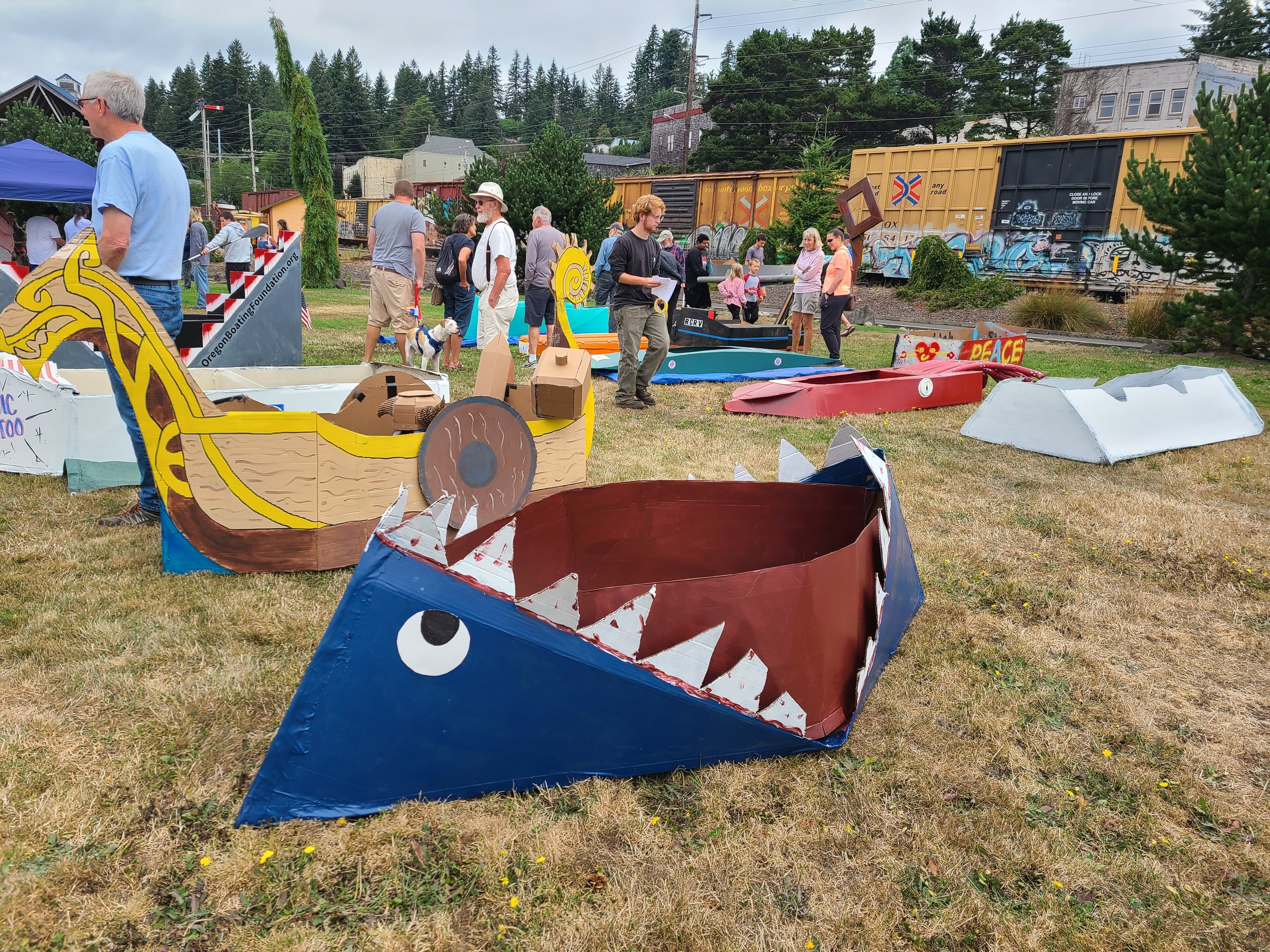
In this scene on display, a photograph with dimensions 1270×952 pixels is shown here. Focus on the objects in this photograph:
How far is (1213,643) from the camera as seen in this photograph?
3166 millimetres

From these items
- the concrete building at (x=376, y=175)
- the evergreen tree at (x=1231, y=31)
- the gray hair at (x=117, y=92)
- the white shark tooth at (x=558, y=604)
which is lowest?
the white shark tooth at (x=558, y=604)

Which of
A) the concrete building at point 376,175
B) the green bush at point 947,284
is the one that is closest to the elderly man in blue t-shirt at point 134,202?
the green bush at point 947,284

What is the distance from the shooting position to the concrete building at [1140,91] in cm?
3581

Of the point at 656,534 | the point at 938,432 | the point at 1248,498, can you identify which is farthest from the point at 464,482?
the point at 1248,498

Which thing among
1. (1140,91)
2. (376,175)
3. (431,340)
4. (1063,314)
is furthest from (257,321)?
(376,175)

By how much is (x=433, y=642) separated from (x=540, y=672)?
10.6 inches

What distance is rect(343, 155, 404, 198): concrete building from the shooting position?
203ft

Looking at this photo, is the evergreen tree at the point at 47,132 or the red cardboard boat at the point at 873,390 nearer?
the red cardboard boat at the point at 873,390

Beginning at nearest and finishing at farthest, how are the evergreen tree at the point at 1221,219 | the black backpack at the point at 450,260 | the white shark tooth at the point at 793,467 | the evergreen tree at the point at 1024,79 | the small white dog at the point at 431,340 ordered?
1. the white shark tooth at the point at 793,467
2. the small white dog at the point at 431,340
3. the black backpack at the point at 450,260
4. the evergreen tree at the point at 1221,219
5. the evergreen tree at the point at 1024,79

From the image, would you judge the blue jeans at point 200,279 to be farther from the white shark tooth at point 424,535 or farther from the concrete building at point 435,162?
the concrete building at point 435,162

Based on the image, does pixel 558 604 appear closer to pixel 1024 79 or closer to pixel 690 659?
pixel 690 659

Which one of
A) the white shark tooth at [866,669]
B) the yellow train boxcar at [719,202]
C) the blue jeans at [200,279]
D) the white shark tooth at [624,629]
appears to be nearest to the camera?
the white shark tooth at [624,629]

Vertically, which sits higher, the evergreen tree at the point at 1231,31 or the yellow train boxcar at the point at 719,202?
the evergreen tree at the point at 1231,31

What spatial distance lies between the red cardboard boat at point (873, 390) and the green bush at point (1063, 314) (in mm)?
8693
